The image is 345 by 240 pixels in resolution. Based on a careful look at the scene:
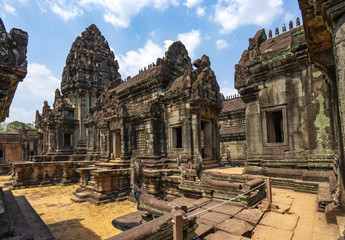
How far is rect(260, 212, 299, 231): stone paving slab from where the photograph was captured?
400 cm

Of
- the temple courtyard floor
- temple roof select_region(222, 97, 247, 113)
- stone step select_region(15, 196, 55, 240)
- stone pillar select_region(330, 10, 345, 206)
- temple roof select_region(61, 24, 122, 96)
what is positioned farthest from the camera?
temple roof select_region(61, 24, 122, 96)

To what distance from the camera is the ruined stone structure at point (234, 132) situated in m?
16.9

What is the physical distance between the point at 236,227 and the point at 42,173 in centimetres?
1779

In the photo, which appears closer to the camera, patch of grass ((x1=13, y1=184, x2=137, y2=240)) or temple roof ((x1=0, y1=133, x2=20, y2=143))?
patch of grass ((x1=13, y1=184, x2=137, y2=240))

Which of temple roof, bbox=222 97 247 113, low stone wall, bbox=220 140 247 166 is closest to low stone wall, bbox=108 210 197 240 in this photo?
low stone wall, bbox=220 140 247 166

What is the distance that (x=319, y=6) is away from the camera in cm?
254

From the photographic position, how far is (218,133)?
12.1 meters

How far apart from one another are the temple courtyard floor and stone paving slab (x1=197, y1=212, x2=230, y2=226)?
2.46 feet

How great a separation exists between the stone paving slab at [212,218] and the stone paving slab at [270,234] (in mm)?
753

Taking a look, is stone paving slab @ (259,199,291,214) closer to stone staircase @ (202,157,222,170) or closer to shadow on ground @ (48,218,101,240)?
stone staircase @ (202,157,222,170)

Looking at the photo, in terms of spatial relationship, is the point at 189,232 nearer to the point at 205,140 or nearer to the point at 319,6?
the point at 319,6

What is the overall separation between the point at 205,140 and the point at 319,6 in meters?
9.65

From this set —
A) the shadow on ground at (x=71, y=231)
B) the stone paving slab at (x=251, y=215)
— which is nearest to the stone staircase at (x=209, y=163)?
the stone paving slab at (x=251, y=215)

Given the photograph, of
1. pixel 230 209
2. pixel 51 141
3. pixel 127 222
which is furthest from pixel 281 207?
pixel 51 141
